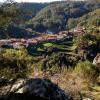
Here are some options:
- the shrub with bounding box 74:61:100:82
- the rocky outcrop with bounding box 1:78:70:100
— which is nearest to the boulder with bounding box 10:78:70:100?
the rocky outcrop with bounding box 1:78:70:100

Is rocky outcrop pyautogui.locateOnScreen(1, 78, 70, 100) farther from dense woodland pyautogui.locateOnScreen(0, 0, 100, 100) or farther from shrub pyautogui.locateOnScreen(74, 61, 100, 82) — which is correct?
shrub pyautogui.locateOnScreen(74, 61, 100, 82)

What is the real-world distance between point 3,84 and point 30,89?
1.52 m

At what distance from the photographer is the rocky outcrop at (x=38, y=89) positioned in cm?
1032

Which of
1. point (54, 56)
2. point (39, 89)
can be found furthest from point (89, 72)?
point (54, 56)

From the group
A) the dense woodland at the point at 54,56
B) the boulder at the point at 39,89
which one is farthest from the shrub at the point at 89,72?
the boulder at the point at 39,89

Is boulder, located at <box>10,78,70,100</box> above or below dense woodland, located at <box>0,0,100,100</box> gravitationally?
above

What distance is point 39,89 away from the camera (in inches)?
409

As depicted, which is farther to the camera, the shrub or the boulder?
the shrub

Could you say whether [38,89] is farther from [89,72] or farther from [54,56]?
[54,56]

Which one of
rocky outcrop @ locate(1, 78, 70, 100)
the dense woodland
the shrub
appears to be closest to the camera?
rocky outcrop @ locate(1, 78, 70, 100)

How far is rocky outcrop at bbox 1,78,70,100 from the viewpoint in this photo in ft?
33.9

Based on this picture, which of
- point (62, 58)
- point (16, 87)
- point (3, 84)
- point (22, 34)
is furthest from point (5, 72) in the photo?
point (22, 34)

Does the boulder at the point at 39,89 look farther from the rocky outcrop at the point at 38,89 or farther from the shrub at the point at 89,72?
the shrub at the point at 89,72

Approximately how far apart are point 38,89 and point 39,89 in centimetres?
4
